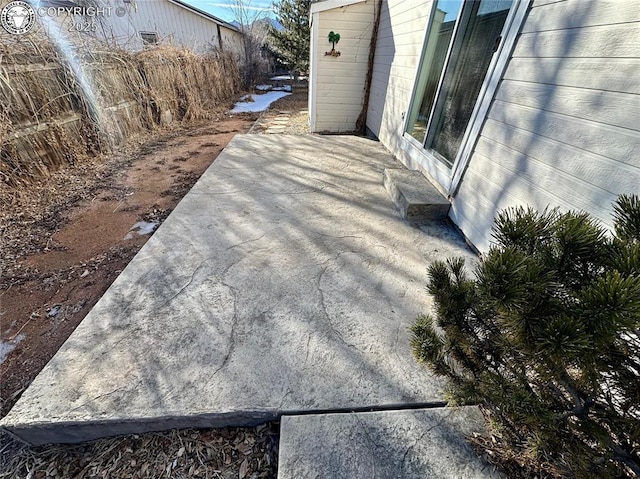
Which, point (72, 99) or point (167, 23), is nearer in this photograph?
point (72, 99)

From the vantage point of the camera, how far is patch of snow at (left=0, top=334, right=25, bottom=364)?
5.03ft

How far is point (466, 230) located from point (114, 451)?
261 centimetres

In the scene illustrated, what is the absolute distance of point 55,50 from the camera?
12.1ft

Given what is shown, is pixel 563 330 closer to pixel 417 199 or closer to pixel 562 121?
pixel 562 121

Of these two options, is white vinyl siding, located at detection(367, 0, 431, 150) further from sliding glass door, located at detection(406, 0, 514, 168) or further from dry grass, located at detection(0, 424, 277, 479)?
dry grass, located at detection(0, 424, 277, 479)

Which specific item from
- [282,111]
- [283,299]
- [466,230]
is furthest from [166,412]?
[282,111]

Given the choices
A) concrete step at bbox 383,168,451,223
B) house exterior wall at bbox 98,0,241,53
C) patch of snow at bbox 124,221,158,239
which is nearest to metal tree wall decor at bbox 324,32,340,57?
concrete step at bbox 383,168,451,223

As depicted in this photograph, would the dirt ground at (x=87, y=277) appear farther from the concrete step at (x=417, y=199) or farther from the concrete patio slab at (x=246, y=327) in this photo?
the concrete step at (x=417, y=199)

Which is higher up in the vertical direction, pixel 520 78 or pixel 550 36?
pixel 550 36

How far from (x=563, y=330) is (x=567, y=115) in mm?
1566

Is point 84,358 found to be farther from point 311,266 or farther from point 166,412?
point 311,266

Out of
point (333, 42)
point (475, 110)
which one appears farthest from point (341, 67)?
point (475, 110)

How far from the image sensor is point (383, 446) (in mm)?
1037

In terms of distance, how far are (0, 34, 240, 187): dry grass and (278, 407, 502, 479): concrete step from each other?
4.08 meters
